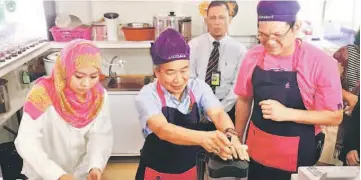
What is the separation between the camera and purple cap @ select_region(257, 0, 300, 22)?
2.78 feet

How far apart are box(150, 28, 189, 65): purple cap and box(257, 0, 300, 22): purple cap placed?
213 millimetres

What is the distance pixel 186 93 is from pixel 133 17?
31.9 inches

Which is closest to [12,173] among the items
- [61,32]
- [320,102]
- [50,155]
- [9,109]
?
[9,109]

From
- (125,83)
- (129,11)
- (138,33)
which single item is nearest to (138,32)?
(138,33)

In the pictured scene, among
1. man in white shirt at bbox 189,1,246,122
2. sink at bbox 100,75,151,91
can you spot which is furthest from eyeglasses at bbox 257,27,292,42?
sink at bbox 100,75,151,91

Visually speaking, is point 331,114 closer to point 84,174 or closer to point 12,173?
point 84,174

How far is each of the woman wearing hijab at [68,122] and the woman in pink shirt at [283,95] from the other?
16.4 inches

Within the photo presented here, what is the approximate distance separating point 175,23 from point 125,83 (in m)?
0.38

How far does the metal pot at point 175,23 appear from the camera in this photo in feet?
4.13

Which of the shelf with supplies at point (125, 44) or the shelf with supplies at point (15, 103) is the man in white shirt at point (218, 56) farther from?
the shelf with supplies at point (15, 103)

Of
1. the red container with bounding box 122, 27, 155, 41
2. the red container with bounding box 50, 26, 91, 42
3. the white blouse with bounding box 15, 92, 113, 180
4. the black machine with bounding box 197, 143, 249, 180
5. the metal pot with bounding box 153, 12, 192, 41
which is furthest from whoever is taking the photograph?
the red container with bounding box 122, 27, 155, 41

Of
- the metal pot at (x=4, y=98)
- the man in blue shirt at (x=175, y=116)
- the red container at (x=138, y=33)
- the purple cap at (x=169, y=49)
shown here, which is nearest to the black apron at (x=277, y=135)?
the man in blue shirt at (x=175, y=116)

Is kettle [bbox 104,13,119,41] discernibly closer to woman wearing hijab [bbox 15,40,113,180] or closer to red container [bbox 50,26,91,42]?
red container [bbox 50,26,91,42]

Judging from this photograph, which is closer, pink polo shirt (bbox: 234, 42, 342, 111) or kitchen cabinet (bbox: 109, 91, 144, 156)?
pink polo shirt (bbox: 234, 42, 342, 111)
